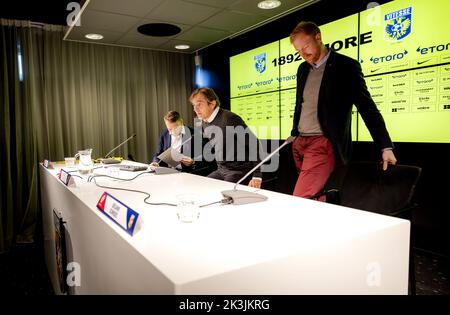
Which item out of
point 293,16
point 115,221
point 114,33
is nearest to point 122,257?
point 115,221

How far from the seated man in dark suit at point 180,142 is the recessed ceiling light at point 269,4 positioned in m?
1.42

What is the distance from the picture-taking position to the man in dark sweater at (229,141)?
2322 millimetres

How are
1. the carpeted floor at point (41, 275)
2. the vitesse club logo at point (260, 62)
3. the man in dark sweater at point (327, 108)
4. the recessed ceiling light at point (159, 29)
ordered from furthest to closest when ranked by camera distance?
the vitesse club logo at point (260, 62) → the recessed ceiling light at point (159, 29) → the carpeted floor at point (41, 275) → the man in dark sweater at point (327, 108)

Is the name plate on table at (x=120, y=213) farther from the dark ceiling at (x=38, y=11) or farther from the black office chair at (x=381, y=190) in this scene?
the dark ceiling at (x=38, y=11)

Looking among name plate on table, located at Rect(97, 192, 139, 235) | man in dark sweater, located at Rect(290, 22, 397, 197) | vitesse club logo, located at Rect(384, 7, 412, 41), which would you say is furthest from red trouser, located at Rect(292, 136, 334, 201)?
vitesse club logo, located at Rect(384, 7, 412, 41)

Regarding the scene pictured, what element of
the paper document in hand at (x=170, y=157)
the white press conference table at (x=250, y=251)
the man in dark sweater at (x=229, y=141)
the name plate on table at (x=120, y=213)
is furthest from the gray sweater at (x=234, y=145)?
the name plate on table at (x=120, y=213)

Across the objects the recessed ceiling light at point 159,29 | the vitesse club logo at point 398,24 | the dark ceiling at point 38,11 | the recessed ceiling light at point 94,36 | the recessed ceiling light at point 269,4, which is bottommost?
the vitesse club logo at point 398,24

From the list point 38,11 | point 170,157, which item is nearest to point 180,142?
point 170,157

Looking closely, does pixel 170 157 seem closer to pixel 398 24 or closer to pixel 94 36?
pixel 398 24

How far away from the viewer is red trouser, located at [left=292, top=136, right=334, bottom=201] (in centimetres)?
193

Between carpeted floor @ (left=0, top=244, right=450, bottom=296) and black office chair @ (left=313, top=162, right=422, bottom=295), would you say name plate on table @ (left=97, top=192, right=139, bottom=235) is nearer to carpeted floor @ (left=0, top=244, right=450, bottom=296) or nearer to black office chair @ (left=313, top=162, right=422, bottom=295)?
black office chair @ (left=313, top=162, right=422, bottom=295)

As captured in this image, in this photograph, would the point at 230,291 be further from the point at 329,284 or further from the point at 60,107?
the point at 60,107

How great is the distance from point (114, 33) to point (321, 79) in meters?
2.94

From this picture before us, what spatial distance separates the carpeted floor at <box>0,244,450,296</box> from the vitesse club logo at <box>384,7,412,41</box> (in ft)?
5.69
